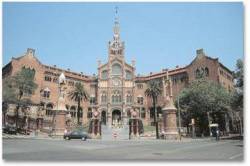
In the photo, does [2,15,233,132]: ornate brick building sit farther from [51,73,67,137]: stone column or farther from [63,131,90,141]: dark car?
[63,131,90,141]: dark car

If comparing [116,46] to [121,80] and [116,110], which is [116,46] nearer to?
[121,80]

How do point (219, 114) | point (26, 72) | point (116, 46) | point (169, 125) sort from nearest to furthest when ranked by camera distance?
point (169, 125) → point (219, 114) → point (26, 72) → point (116, 46)

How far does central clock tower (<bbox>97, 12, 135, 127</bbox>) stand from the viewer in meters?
72.2

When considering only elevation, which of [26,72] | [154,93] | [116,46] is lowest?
[154,93]

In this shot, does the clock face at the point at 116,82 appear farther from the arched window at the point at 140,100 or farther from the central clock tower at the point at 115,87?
the arched window at the point at 140,100

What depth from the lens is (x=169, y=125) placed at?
31.3m

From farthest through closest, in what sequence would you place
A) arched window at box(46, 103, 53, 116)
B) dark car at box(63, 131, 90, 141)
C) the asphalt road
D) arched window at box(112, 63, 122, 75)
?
1. arched window at box(112, 63, 122, 75)
2. arched window at box(46, 103, 53, 116)
3. dark car at box(63, 131, 90, 141)
4. the asphalt road

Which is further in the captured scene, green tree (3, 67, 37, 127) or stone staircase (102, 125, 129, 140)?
green tree (3, 67, 37, 127)

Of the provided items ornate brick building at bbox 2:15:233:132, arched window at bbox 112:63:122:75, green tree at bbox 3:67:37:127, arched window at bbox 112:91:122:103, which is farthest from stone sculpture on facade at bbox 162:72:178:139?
arched window at bbox 112:63:122:75

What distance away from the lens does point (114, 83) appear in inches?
2936

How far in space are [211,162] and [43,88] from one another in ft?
188

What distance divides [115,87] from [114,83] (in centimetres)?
115

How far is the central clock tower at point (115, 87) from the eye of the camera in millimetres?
72250

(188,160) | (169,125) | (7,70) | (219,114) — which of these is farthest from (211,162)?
(7,70)
